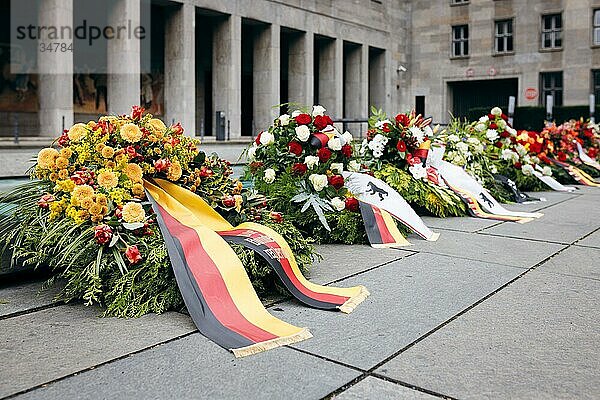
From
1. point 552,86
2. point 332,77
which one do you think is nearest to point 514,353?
point 332,77

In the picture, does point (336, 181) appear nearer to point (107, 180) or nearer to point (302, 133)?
point (302, 133)

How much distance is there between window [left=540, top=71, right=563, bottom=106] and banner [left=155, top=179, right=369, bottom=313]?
125 ft

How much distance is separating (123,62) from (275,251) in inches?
870

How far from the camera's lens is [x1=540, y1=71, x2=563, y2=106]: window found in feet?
130

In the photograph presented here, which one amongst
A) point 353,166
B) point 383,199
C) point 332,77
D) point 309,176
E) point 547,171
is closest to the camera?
point 309,176

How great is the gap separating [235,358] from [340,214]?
339cm

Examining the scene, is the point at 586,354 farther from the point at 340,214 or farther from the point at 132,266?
the point at 340,214

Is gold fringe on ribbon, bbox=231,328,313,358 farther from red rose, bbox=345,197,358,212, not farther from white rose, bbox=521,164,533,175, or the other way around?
white rose, bbox=521,164,533,175

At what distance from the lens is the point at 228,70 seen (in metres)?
29.0

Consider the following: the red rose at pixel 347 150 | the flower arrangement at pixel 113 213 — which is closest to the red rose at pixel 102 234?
the flower arrangement at pixel 113 213

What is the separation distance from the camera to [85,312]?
4027mm

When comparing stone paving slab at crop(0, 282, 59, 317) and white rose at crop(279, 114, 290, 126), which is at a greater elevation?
white rose at crop(279, 114, 290, 126)

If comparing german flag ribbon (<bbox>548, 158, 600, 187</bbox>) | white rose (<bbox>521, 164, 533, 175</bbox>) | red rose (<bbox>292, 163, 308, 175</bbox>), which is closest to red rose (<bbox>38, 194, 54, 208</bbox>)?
red rose (<bbox>292, 163, 308, 175</bbox>)

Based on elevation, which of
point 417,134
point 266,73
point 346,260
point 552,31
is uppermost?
point 552,31
